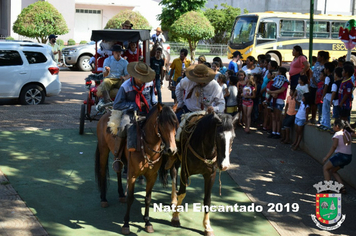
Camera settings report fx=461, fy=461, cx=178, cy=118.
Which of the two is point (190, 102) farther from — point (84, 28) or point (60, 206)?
point (84, 28)

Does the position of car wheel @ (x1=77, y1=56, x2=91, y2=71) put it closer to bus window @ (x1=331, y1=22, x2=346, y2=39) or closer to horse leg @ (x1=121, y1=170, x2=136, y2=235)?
bus window @ (x1=331, y1=22, x2=346, y2=39)

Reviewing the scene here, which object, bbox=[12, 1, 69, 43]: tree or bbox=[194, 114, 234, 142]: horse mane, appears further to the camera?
bbox=[12, 1, 69, 43]: tree

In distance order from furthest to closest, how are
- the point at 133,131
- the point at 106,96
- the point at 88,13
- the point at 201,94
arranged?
the point at 88,13 < the point at 106,96 < the point at 201,94 < the point at 133,131

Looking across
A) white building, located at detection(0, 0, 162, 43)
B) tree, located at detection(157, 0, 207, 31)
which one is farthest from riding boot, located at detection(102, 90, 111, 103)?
white building, located at detection(0, 0, 162, 43)

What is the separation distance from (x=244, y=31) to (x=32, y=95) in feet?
51.9

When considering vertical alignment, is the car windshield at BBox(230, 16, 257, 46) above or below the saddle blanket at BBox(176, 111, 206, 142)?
above

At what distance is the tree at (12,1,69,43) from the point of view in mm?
28438

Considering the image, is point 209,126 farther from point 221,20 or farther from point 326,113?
point 221,20

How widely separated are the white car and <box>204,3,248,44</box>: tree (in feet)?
87.5

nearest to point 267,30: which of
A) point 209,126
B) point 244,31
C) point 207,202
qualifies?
point 244,31

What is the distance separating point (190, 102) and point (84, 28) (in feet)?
121

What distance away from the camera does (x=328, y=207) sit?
769 cm

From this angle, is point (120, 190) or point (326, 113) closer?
point (120, 190)

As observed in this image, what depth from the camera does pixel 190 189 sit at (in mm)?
8617
